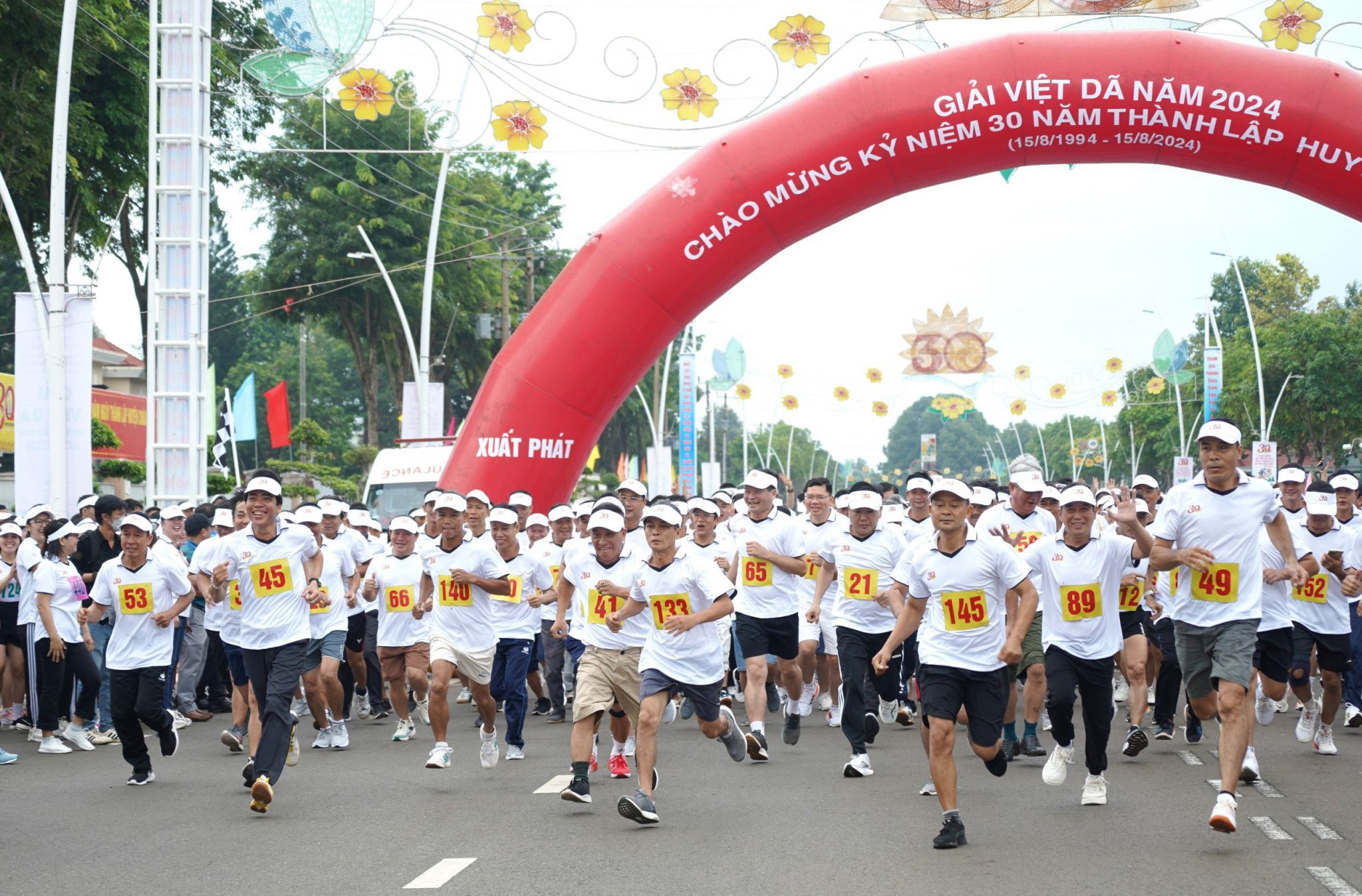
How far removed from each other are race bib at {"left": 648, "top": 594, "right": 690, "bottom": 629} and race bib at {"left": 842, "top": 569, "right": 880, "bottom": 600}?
2.57 metres

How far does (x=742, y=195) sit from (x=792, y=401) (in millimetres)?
44529

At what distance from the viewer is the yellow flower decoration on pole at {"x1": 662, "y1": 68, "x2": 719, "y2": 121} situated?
60.4 feet

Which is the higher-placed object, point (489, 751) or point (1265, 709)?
point (1265, 709)

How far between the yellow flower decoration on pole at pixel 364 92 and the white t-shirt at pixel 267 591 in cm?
1043

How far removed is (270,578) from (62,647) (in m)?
3.33

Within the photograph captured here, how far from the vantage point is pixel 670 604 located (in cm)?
966

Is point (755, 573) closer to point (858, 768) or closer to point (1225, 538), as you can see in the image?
point (858, 768)

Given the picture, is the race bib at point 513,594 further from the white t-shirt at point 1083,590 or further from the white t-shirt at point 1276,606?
the white t-shirt at point 1276,606

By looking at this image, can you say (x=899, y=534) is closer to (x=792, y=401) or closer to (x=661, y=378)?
(x=792, y=401)

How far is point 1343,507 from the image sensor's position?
12.4 metres

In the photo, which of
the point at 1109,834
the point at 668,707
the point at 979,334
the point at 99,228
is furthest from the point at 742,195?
the point at 979,334

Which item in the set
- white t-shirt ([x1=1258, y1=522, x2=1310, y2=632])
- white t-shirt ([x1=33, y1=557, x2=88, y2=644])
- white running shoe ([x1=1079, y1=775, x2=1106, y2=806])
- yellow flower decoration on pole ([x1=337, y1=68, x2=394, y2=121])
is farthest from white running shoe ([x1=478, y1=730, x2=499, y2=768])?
yellow flower decoration on pole ([x1=337, y1=68, x2=394, y2=121])

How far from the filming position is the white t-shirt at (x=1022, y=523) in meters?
11.4

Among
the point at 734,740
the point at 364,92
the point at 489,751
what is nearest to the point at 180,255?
the point at 364,92
